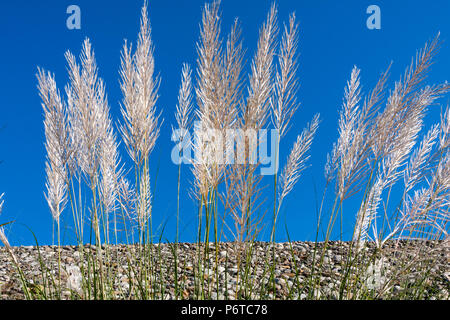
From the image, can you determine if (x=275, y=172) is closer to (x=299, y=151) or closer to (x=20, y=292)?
(x=299, y=151)

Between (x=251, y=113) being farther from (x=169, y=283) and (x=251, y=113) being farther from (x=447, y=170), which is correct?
(x=169, y=283)

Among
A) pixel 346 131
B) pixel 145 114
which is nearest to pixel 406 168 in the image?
pixel 346 131

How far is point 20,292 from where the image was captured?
3.89 metres

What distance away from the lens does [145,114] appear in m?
2.04
